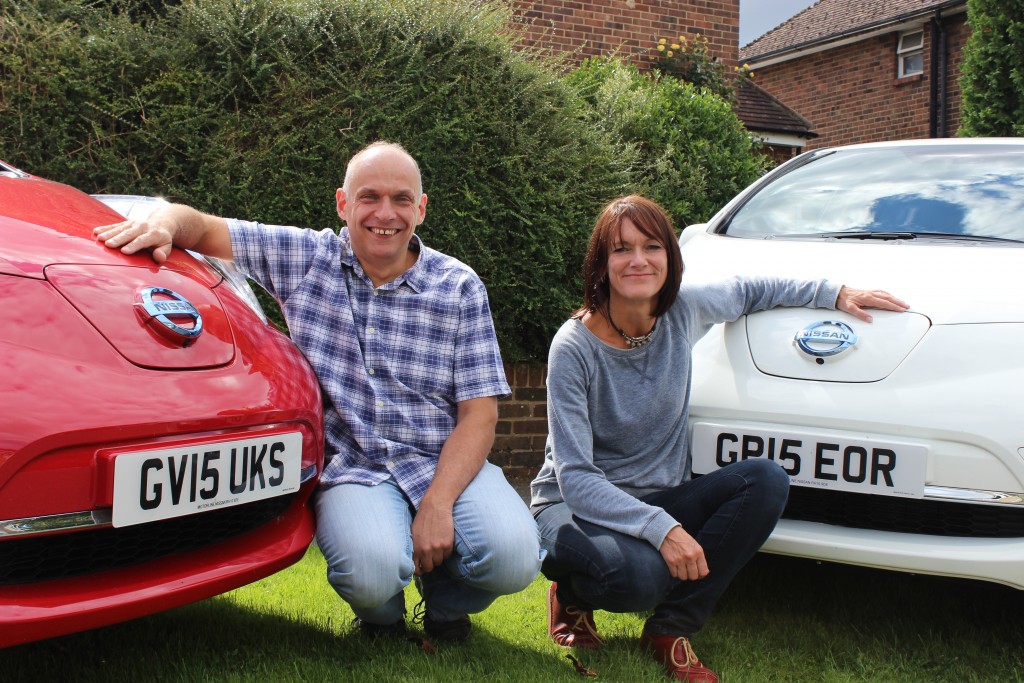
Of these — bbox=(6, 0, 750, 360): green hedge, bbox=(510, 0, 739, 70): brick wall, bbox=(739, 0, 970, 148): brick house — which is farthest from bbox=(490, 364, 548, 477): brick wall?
bbox=(739, 0, 970, 148): brick house

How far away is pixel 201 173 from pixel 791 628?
3203 mm

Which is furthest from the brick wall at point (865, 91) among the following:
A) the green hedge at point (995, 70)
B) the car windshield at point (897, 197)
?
the car windshield at point (897, 197)

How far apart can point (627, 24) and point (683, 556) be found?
27.5ft

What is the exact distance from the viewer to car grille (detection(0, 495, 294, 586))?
1645 millimetres

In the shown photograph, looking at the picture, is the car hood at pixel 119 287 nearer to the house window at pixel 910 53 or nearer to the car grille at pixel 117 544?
the car grille at pixel 117 544

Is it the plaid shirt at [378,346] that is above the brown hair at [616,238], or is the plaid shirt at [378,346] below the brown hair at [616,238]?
below

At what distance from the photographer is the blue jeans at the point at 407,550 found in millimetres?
2152

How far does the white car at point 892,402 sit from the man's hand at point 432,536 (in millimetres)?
703

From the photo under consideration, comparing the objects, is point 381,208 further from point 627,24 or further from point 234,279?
point 627,24

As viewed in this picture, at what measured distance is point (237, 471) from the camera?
73.7 inches

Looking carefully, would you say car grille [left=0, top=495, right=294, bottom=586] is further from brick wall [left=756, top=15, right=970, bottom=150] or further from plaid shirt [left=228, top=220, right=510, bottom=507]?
brick wall [left=756, top=15, right=970, bottom=150]

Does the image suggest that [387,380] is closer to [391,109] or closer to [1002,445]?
[1002,445]

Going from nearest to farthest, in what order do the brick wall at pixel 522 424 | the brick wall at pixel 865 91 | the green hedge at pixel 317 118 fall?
the green hedge at pixel 317 118 → the brick wall at pixel 522 424 → the brick wall at pixel 865 91

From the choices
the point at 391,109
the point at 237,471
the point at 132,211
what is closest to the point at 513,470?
the point at 391,109
